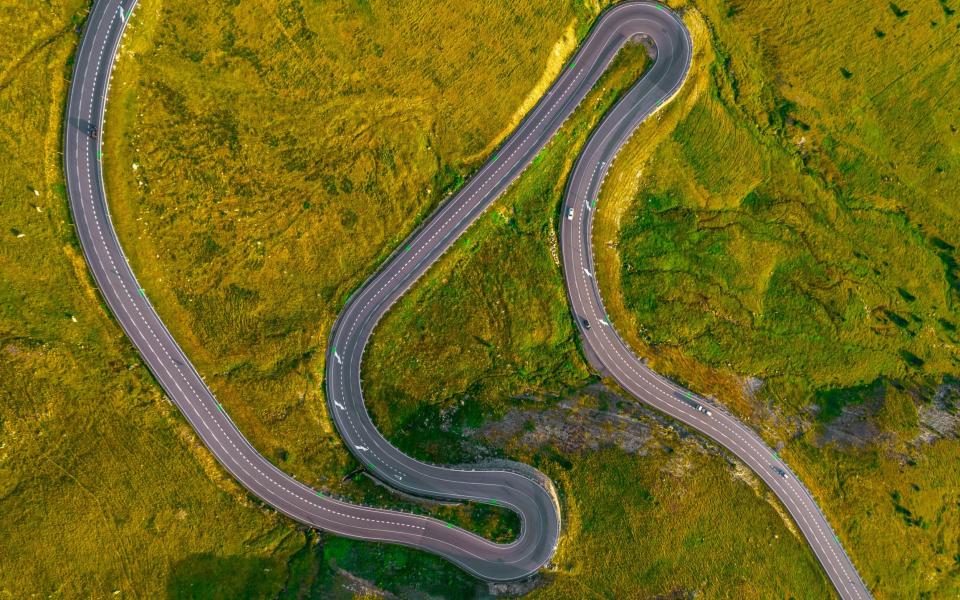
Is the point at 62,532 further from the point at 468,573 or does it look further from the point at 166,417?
the point at 468,573

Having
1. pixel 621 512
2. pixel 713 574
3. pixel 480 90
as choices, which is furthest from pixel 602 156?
pixel 713 574

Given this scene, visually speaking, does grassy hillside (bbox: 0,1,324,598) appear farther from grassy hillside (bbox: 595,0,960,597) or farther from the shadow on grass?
grassy hillside (bbox: 595,0,960,597)

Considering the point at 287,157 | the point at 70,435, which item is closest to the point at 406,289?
the point at 287,157

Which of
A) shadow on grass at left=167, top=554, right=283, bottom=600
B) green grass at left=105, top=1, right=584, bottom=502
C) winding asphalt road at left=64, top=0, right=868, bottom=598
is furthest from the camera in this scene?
shadow on grass at left=167, top=554, right=283, bottom=600

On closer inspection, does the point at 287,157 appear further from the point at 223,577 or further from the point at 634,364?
the point at 634,364

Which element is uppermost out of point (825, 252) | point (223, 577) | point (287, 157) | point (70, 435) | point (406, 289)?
point (287, 157)

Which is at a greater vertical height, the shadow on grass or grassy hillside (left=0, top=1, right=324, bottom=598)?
grassy hillside (left=0, top=1, right=324, bottom=598)

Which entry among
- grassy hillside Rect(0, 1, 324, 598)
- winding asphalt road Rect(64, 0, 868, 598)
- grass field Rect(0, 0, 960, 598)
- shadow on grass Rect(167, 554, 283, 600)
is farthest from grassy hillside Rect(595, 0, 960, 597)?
grassy hillside Rect(0, 1, 324, 598)
